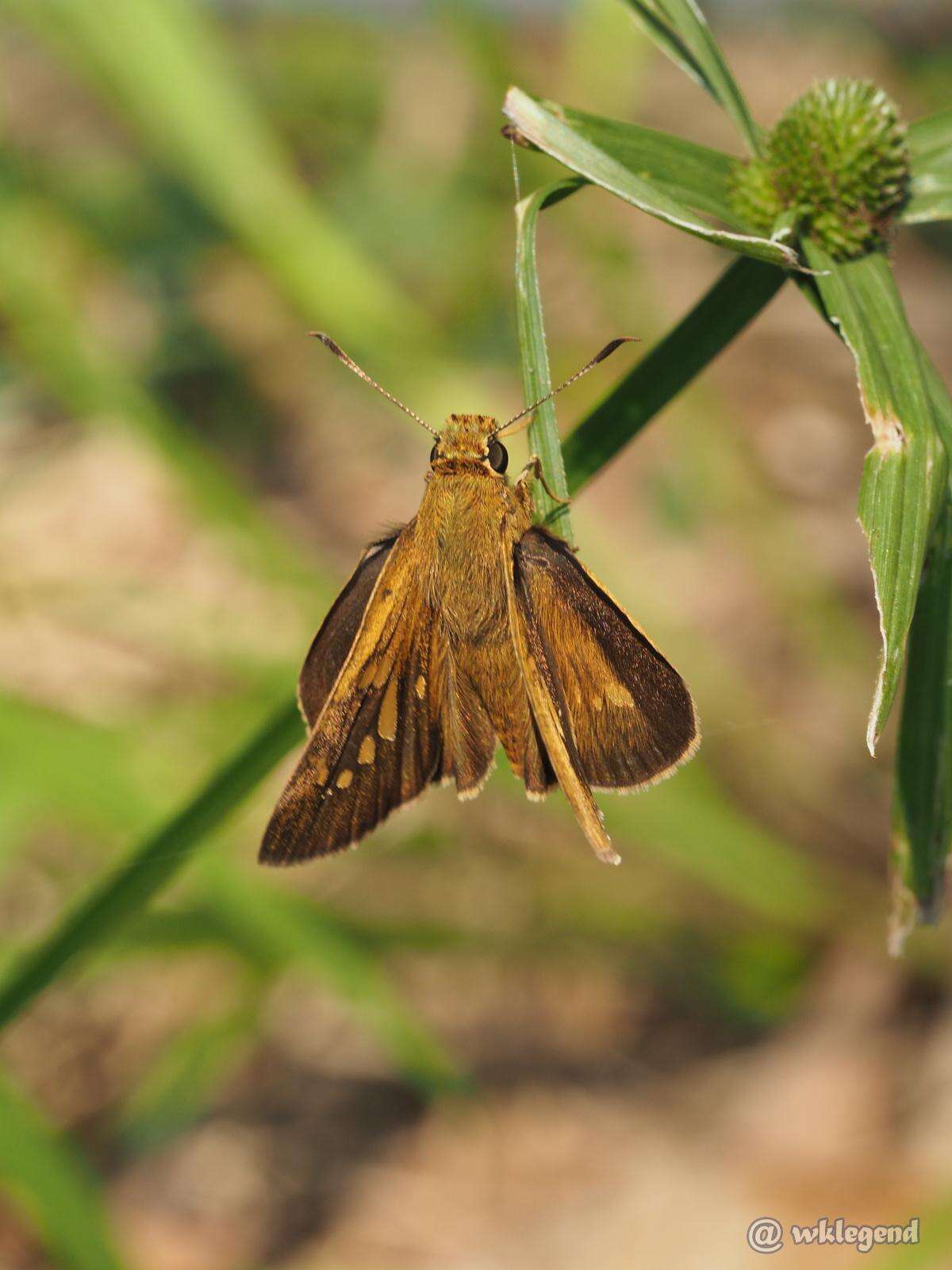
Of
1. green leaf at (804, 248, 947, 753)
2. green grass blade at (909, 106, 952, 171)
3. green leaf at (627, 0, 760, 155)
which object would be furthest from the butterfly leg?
green grass blade at (909, 106, 952, 171)

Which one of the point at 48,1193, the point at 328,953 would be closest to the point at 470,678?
the point at 48,1193

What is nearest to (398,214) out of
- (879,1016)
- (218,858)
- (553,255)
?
(553,255)

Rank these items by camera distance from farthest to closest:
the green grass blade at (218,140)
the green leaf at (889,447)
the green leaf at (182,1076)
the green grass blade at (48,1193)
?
the green leaf at (182,1076) < the green grass blade at (218,140) < the green grass blade at (48,1193) < the green leaf at (889,447)

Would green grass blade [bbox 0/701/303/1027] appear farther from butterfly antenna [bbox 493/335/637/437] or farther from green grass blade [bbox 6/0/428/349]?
Result: green grass blade [bbox 6/0/428/349]

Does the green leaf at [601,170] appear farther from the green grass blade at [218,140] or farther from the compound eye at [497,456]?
the green grass blade at [218,140]

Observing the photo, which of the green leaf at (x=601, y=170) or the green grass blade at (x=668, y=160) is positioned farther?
the green grass blade at (x=668, y=160)

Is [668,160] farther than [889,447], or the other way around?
[668,160]

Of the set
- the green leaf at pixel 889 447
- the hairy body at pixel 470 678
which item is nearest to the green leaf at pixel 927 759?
the green leaf at pixel 889 447

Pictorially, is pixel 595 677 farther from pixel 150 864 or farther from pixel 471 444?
pixel 150 864

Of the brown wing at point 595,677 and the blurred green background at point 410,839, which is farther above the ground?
the blurred green background at point 410,839
